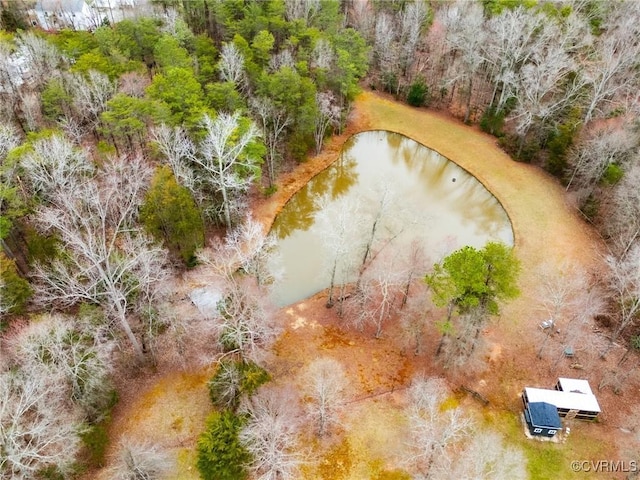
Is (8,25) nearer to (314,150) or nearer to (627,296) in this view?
(314,150)

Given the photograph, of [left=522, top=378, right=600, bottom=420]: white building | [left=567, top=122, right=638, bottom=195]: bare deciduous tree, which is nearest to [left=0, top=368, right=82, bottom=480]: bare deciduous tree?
[left=522, top=378, right=600, bottom=420]: white building

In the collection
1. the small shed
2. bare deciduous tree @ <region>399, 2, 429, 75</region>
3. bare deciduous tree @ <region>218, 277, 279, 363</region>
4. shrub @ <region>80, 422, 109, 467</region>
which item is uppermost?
bare deciduous tree @ <region>399, 2, 429, 75</region>

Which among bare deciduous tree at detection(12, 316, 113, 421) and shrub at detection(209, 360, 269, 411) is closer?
bare deciduous tree at detection(12, 316, 113, 421)

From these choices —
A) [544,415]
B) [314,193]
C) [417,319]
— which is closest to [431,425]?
[544,415]

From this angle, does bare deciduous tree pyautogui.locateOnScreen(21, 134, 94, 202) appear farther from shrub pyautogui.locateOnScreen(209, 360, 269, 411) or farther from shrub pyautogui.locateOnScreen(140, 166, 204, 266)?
shrub pyautogui.locateOnScreen(209, 360, 269, 411)

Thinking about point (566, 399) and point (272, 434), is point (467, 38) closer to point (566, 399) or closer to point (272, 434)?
point (566, 399)

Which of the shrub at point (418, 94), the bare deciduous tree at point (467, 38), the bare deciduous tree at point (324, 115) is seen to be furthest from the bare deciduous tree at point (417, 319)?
the shrub at point (418, 94)
